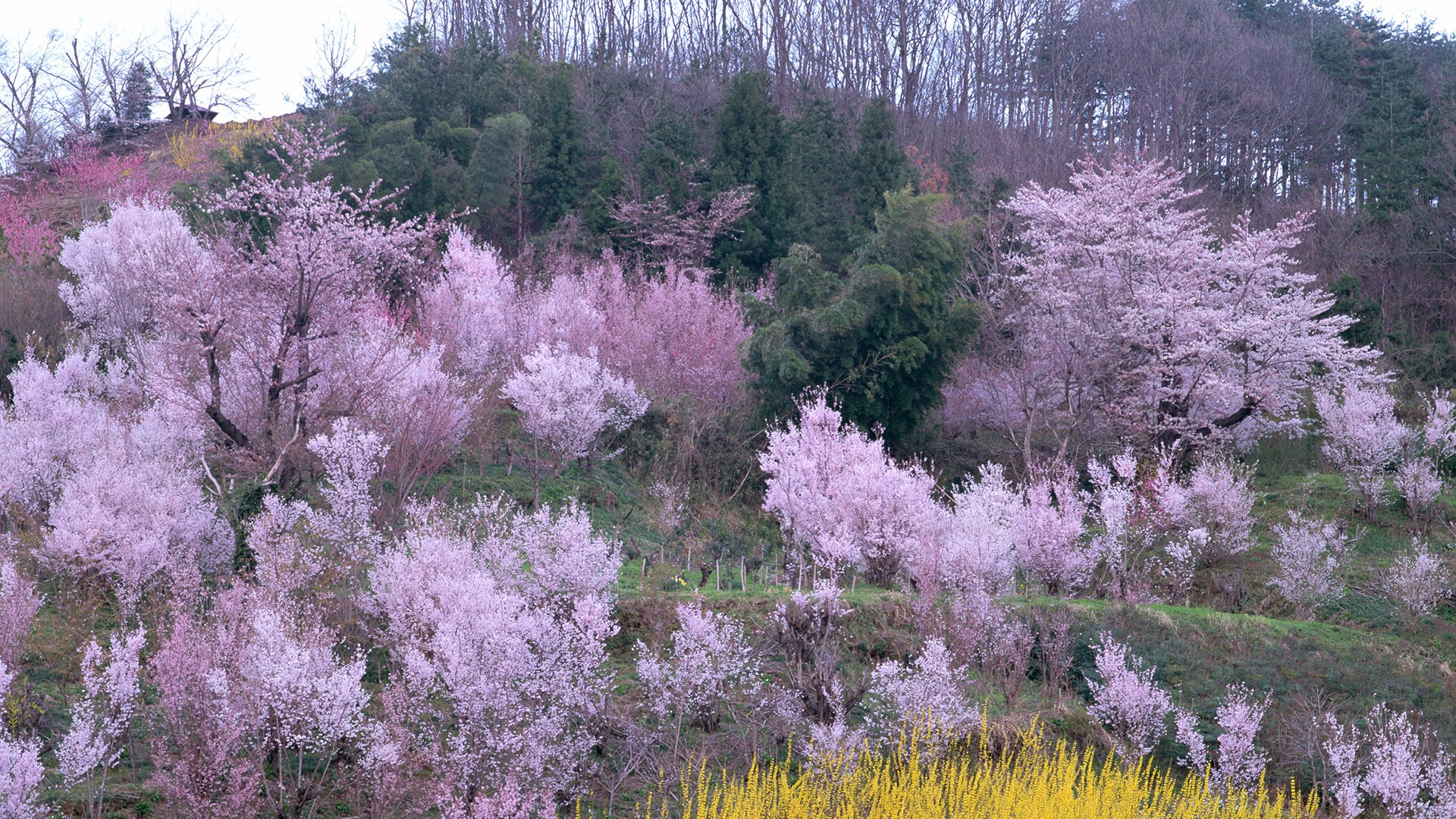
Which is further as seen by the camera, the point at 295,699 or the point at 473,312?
the point at 473,312

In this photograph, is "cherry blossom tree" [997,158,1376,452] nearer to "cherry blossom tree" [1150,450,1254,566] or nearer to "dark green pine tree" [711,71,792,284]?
"cherry blossom tree" [1150,450,1254,566]

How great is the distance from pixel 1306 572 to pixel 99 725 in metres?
11.8

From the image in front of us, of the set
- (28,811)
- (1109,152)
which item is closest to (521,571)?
(28,811)

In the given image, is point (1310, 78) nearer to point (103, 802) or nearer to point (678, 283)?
point (678, 283)

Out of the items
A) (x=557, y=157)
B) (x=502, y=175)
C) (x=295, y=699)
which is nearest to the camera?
(x=295, y=699)

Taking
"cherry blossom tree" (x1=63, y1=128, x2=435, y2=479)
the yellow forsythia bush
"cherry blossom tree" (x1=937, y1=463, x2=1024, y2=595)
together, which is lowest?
the yellow forsythia bush

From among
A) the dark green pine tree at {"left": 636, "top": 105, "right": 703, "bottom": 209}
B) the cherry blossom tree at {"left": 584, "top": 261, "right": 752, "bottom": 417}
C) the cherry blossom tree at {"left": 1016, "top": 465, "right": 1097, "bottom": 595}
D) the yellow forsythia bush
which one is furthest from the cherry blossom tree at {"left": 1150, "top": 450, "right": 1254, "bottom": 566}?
the dark green pine tree at {"left": 636, "top": 105, "right": 703, "bottom": 209}

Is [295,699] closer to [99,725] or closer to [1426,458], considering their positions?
[99,725]

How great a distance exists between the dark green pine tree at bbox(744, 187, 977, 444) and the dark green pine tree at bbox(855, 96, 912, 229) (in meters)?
6.09

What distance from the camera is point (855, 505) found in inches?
455

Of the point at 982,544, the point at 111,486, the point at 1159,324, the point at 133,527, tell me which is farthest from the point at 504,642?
the point at 1159,324

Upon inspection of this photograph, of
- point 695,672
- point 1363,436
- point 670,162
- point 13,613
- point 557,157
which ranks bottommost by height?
point 695,672

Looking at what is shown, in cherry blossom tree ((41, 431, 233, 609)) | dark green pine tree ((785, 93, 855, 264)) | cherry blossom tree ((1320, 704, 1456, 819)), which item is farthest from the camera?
dark green pine tree ((785, 93, 855, 264))

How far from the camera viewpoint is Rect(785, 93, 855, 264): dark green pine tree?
76.6 ft
